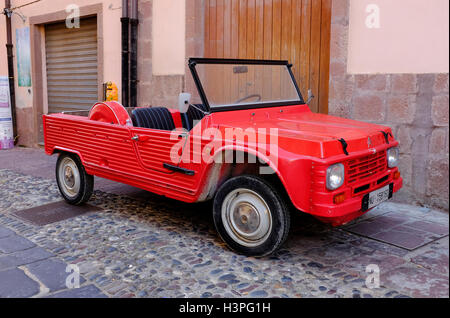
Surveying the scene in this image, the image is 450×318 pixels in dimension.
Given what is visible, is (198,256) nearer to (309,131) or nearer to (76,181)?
(309,131)

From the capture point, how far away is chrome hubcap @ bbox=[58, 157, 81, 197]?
5184 millimetres

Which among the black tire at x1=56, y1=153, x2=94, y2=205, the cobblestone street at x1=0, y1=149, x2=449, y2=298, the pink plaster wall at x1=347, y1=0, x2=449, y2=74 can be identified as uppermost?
the pink plaster wall at x1=347, y1=0, x2=449, y2=74

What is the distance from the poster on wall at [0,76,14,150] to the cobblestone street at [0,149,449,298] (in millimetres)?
6188

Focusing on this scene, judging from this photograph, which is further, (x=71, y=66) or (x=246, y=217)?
(x=71, y=66)

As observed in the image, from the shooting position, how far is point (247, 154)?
12.2 feet

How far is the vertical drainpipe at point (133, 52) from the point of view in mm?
8266

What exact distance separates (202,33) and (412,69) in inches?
145

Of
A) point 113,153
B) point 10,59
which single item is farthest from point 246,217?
point 10,59

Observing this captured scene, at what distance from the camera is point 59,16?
395 inches

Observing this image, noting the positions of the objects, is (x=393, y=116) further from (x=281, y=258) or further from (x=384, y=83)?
(x=281, y=258)

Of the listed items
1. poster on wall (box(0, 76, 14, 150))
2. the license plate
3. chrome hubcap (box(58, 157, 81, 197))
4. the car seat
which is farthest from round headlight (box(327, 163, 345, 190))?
poster on wall (box(0, 76, 14, 150))

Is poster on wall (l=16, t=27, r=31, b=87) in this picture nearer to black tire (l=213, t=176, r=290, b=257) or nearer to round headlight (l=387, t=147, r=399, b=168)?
black tire (l=213, t=176, r=290, b=257)

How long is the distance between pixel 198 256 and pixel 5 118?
9012 mm
